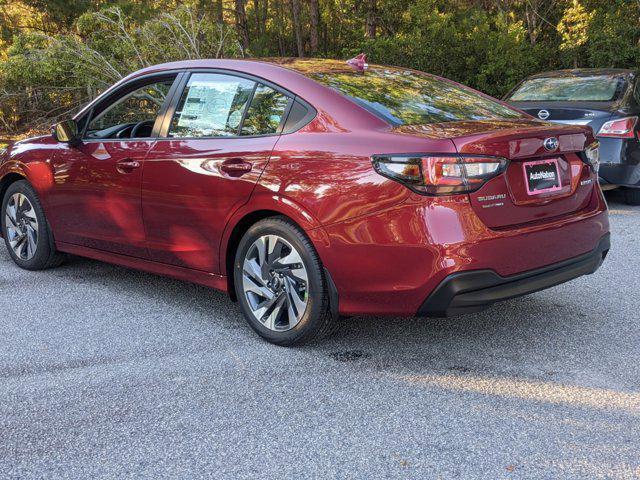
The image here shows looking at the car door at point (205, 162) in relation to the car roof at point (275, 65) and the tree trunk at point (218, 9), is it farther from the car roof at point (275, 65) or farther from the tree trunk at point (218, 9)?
the tree trunk at point (218, 9)

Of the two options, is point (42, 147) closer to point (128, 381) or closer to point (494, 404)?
point (128, 381)

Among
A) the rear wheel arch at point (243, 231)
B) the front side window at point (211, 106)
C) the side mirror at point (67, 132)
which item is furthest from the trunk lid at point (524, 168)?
the side mirror at point (67, 132)

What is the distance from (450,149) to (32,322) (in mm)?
2845

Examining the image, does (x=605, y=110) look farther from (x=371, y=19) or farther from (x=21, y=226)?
(x=371, y=19)

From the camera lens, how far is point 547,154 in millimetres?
3510

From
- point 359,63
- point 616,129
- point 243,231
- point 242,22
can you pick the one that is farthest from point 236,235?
point 242,22

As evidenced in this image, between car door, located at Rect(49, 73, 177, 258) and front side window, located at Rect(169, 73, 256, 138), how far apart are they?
0.19 meters

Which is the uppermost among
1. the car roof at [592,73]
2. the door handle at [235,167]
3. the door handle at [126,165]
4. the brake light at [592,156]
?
the door handle at [235,167]

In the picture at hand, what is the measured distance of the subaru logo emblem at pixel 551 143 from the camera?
350cm

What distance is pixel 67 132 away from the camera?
4.96 meters

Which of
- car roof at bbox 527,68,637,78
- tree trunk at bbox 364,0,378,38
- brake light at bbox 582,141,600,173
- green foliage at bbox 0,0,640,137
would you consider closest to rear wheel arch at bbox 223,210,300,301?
brake light at bbox 582,141,600,173

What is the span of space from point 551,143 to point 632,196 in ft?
18.4

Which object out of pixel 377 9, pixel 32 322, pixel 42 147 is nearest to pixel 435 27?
pixel 377 9

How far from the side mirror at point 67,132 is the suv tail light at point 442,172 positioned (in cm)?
272
